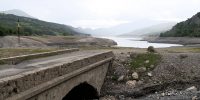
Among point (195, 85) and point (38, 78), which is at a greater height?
point (38, 78)

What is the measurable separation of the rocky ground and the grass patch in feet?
1.00

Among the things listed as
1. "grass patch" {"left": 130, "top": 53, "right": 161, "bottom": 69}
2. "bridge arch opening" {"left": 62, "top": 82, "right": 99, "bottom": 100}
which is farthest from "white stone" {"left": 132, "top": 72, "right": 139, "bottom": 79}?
"bridge arch opening" {"left": 62, "top": 82, "right": 99, "bottom": 100}

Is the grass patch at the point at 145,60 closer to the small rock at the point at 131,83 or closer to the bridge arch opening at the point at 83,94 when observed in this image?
the small rock at the point at 131,83

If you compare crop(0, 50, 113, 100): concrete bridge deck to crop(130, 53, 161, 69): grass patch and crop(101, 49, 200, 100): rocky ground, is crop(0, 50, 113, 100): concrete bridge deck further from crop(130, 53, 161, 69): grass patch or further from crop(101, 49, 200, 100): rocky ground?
crop(130, 53, 161, 69): grass patch

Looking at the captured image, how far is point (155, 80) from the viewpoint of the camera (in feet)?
100

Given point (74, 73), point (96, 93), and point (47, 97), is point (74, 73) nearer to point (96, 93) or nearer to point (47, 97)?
point (47, 97)

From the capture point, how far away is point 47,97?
52.4 ft

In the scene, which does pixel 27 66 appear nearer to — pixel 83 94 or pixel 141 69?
pixel 83 94

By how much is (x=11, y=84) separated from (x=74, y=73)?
7294mm

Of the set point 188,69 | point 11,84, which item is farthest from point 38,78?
point 188,69

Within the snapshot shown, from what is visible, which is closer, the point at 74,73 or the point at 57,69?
the point at 57,69

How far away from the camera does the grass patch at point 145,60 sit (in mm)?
33094

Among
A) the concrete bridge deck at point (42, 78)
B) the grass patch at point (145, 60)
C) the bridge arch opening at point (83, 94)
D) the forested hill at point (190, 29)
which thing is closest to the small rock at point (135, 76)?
the grass patch at point (145, 60)

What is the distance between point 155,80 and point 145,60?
4176 mm
